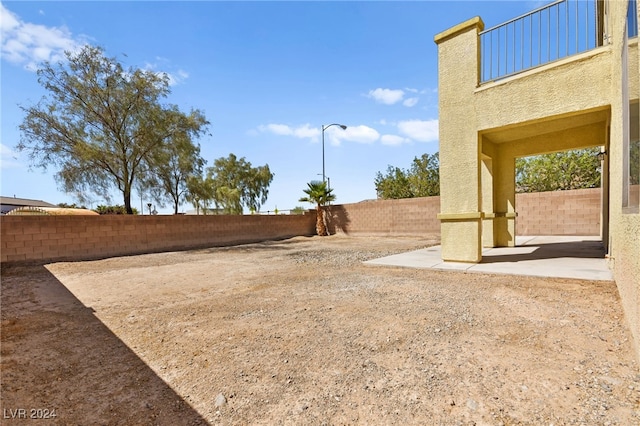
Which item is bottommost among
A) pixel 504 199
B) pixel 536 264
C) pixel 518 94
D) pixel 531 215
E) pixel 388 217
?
pixel 536 264

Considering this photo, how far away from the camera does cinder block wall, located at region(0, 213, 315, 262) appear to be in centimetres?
986

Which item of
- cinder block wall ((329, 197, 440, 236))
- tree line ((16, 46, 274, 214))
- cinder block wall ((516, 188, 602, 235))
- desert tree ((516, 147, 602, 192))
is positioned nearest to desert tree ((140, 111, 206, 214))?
tree line ((16, 46, 274, 214))

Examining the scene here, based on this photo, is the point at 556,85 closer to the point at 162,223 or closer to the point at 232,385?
the point at 232,385

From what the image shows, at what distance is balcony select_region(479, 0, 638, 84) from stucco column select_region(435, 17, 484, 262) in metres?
0.40

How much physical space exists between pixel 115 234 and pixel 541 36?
51.1 feet

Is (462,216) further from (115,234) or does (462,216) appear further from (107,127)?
(107,127)

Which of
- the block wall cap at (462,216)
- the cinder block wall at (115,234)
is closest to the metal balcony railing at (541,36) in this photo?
the block wall cap at (462,216)

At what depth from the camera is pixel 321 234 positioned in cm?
2064

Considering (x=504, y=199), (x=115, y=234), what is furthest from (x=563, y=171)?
(x=115, y=234)

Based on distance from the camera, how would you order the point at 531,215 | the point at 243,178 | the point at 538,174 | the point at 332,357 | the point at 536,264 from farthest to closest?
the point at 243,178, the point at 538,174, the point at 531,215, the point at 536,264, the point at 332,357

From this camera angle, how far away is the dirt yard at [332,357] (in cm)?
200

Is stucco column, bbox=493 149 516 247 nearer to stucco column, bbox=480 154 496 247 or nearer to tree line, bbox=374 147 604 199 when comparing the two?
stucco column, bbox=480 154 496 247

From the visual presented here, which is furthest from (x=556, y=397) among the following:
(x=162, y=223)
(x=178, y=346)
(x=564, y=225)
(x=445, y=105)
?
(x=162, y=223)

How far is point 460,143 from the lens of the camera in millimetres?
6875
